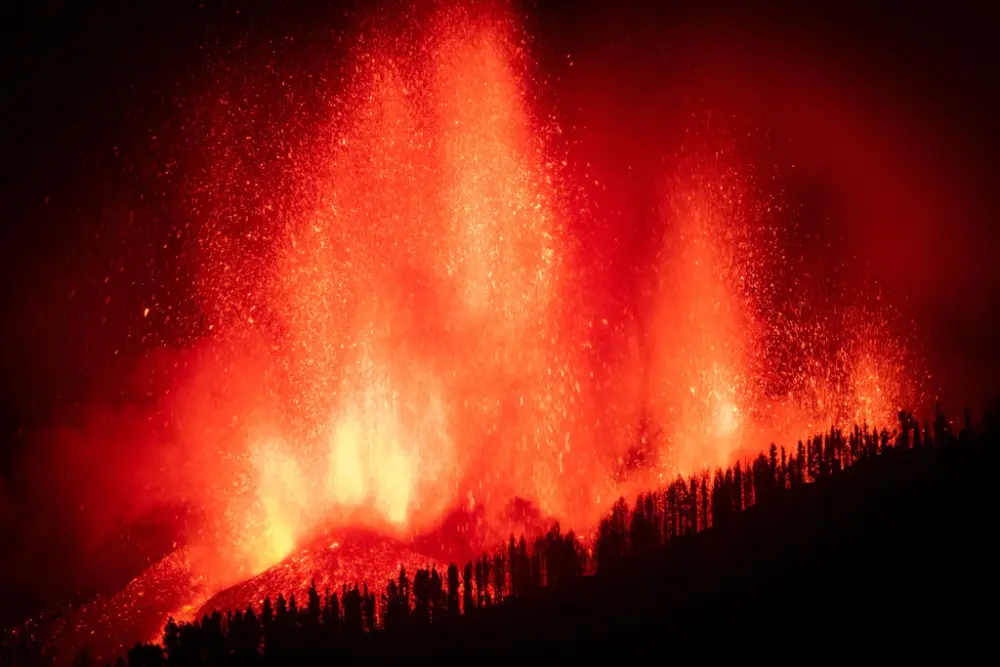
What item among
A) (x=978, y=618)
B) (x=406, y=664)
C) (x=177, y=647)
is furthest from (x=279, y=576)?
(x=978, y=618)

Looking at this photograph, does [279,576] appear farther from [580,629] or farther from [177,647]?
[580,629]

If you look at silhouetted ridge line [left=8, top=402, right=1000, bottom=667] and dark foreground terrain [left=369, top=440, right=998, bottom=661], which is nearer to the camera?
dark foreground terrain [left=369, top=440, right=998, bottom=661]

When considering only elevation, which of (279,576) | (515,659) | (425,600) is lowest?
(515,659)

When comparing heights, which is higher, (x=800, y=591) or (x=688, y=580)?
(x=688, y=580)

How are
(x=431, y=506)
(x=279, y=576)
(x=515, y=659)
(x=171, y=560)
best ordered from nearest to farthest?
(x=515, y=659), (x=279, y=576), (x=431, y=506), (x=171, y=560)

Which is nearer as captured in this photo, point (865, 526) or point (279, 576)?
point (865, 526)

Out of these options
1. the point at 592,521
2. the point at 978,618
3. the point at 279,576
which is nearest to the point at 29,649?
the point at 279,576

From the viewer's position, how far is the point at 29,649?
43344 mm

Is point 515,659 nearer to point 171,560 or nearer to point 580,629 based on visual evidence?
point 580,629

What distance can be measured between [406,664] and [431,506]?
631 inches

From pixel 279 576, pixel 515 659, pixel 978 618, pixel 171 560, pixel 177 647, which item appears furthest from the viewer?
pixel 171 560

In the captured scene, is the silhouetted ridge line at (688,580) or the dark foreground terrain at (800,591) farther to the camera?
the silhouetted ridge line at (688,580)

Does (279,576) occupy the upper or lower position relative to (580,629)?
upper

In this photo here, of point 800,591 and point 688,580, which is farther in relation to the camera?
point 688,580
